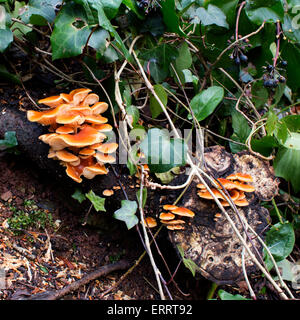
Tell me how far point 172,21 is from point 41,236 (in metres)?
1.37

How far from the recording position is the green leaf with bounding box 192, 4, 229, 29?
1824 mm

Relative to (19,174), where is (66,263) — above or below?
below

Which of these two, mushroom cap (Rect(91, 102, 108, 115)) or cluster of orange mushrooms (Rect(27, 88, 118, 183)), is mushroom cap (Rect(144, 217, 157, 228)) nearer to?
cluster of orange mushrooms (Rect(27, 88, 118, 183))

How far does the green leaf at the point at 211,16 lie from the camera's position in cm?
182

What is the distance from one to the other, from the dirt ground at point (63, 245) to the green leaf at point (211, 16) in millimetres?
1274

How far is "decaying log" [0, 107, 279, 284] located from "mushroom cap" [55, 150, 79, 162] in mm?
171

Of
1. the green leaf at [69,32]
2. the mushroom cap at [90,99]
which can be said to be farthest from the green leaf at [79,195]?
the green leaf at [69,32]

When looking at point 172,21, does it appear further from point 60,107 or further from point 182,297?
point 182,297

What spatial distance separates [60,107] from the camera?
5.01 ft

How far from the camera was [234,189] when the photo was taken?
5.64 ft

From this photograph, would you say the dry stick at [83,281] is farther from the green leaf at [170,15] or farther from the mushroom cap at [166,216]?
the green leaf at [170,15]

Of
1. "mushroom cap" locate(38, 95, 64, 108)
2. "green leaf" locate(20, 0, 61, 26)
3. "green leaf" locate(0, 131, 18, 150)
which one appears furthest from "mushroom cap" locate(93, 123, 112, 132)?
"green leaf" locate(20, 0, 61, 26)

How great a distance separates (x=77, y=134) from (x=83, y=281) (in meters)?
0.73
